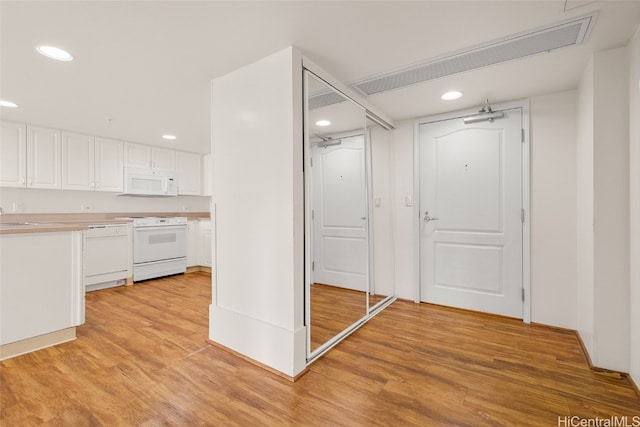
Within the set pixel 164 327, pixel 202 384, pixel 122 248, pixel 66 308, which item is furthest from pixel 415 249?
pixel 122 248

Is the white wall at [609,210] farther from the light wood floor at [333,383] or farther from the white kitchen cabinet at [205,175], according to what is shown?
the white kitchen cabinet at [205,175]

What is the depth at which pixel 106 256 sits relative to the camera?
4.13 metres

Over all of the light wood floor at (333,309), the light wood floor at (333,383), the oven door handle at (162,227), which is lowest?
the light wood floor at (333,383)

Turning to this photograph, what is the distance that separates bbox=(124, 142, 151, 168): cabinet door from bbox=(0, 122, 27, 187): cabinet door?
1164mm

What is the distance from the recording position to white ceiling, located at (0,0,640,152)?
1573mm

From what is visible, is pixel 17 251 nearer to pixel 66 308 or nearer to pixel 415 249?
pixel 66 308

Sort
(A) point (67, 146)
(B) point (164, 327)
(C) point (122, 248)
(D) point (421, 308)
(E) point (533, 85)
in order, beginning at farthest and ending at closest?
(C) point (122, 248), (A) point (67, 146), (D) point (421, 308), (B) point (164, 327), (E) point (533, 85)

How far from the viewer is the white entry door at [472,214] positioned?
286cm

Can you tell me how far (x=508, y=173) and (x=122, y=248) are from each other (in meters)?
5.09

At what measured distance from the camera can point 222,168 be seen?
2.35 m

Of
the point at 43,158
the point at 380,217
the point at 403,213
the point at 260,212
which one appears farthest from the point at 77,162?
the point at 403,213

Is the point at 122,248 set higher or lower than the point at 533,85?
lower

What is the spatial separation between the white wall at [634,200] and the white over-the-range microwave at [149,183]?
562cm

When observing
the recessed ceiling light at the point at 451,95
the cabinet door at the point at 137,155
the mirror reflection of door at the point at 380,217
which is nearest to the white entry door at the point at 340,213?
the mirror reflection of door at the point at 380,217
